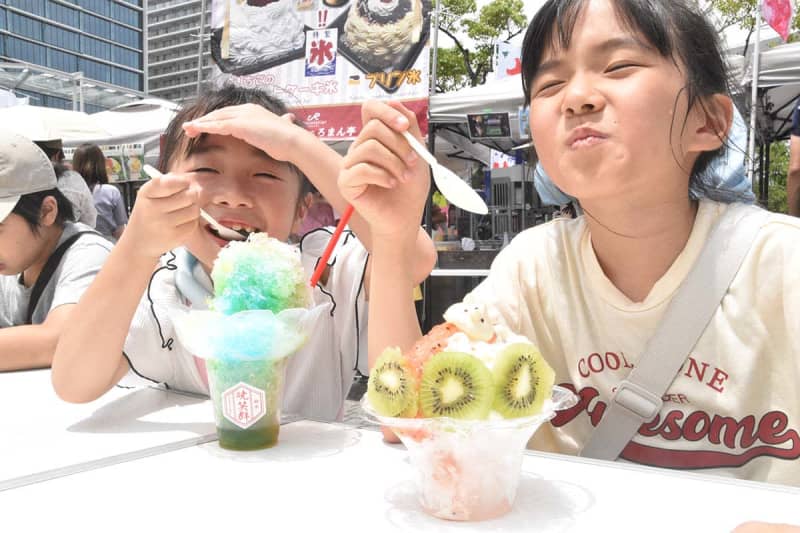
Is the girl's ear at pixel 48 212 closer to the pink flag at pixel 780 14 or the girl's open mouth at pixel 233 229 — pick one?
the girl's open mouth at pixel 233 229

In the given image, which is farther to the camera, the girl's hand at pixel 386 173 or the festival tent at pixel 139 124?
the festival tent at pixel 139 124

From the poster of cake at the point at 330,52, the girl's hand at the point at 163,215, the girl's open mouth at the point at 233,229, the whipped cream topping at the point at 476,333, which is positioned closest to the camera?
the whipped cream topping at the point at 476,333

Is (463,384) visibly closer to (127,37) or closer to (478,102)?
(478,102)

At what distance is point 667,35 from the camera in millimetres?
1048

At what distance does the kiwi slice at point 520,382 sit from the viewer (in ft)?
2.14

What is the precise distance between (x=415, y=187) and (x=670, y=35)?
0.52 meters

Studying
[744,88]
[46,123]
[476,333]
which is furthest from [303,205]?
[744,88]

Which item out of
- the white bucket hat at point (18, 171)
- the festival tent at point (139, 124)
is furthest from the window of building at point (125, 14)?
the white bucket hat at point (18, 171)

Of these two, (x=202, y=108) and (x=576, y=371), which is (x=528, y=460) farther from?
(x=202, y=108)

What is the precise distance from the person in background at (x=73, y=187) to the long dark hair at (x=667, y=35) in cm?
183

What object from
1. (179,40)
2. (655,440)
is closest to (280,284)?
(655,440)

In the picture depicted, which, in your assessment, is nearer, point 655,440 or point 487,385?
point 487,385

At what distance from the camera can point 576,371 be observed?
3.94ft

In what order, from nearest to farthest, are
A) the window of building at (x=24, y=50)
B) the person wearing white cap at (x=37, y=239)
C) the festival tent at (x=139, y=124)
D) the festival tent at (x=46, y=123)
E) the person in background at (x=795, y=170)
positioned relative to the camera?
the person wearing white cap at (x=37, y=239) → the person in background at (x=795, y=170) → the festival tent at (x=46, y=123) → the festival tent at (x=139, y=124) → the window of building at (x=24, y=50)
